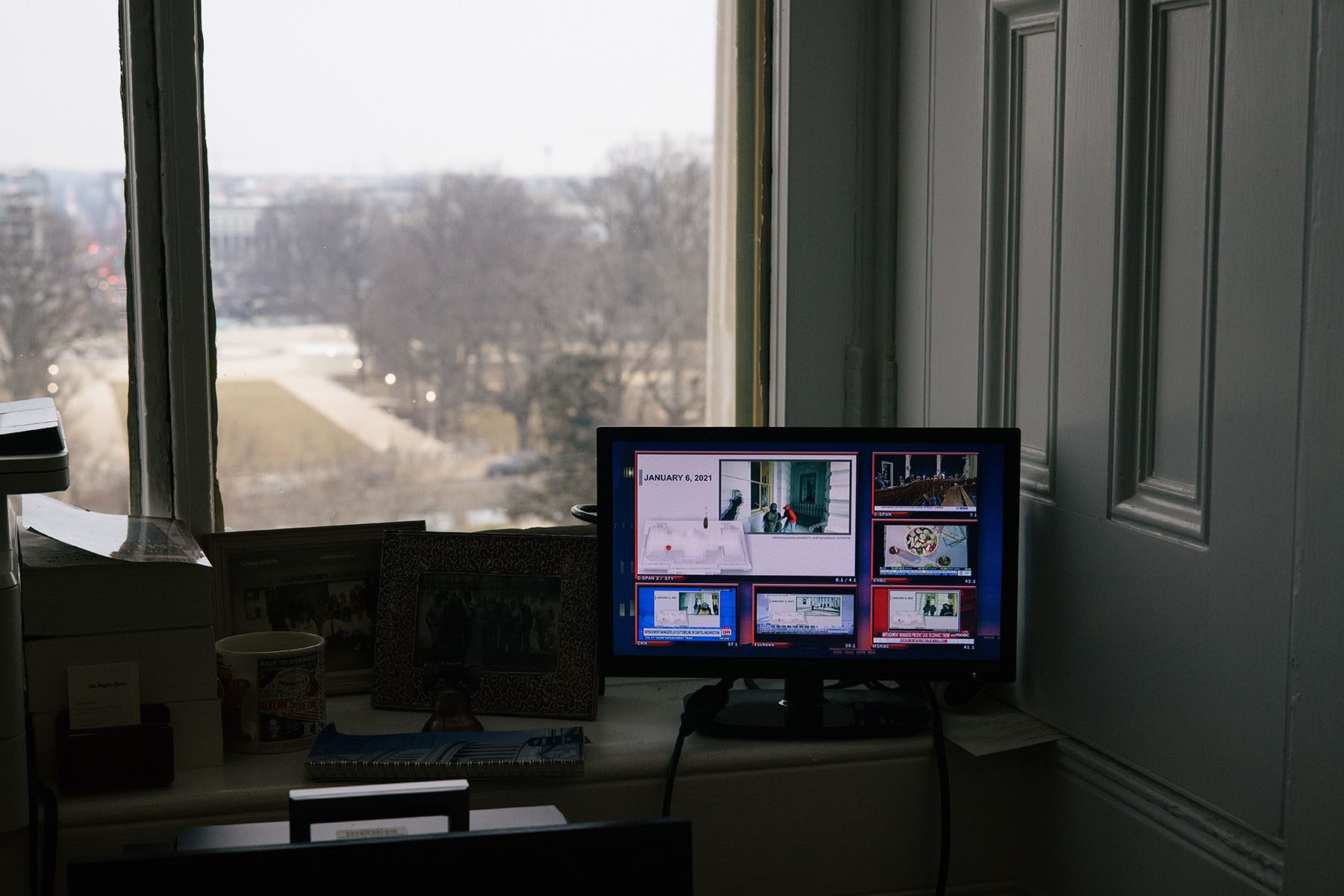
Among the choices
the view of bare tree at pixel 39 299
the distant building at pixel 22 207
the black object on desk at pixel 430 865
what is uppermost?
the distant building at pixel 22 207

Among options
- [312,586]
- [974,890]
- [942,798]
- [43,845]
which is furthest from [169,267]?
[974,890]

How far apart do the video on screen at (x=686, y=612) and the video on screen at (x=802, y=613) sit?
39mm

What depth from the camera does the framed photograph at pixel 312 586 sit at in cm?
171

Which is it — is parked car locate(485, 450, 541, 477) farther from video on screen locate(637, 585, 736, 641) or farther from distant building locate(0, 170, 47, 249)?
distant building locate(0, 170, 47, 249)

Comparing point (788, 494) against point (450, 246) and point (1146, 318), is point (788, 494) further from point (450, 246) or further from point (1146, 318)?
point (450, 246)

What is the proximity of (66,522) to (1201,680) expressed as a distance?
4.43ft

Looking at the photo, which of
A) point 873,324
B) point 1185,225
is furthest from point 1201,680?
point 873,324

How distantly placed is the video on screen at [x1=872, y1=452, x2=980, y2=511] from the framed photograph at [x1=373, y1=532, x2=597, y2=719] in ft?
1.32

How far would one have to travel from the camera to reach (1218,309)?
1.26 meters

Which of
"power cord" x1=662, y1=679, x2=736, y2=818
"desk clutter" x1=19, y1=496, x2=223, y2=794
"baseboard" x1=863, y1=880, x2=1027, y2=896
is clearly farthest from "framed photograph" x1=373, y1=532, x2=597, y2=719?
"baseboard" x1=863, y1=880, x2=1027, y2=896

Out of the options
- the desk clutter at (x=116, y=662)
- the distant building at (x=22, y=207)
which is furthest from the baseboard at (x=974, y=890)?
the distant building at (x=22, y=207)

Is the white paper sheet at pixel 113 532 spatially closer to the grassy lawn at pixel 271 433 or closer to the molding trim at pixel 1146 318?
the grassy lawn at pixel 271 433

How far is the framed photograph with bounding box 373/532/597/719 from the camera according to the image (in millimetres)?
1664

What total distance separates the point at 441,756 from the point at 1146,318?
3.09ft
